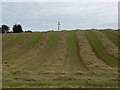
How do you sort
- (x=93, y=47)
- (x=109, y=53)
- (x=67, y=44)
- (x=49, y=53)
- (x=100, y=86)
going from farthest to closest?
(x=67, y=44) → (x=93, y=47) → (x=49, y=53) → (x=109, y=53) → (x=100, y=86)

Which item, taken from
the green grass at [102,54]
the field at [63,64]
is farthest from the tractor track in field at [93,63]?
the green grass at [102,54]

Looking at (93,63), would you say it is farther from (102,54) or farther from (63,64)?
(102,54)

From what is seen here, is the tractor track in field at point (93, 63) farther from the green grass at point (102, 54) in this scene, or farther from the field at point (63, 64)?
the green grass at point (102, 54)

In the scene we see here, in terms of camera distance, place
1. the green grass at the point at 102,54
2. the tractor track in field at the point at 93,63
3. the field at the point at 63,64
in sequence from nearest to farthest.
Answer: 1. the field at the point at 63,64
2. the tractor track in field at the point at 93,63
3. the green grass at the point at 102,54

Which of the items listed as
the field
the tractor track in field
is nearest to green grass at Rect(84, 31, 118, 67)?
the field

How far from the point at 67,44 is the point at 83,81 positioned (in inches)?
792

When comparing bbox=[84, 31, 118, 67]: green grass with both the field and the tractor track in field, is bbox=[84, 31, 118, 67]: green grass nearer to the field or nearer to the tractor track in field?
the field

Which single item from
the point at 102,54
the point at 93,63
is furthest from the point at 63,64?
the point at 102,54

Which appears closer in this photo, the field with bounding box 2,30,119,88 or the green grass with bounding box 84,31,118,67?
the field with bounding box 2,30,119,88

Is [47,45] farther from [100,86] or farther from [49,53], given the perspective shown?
[100,86]

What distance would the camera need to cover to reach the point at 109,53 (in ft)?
82.9

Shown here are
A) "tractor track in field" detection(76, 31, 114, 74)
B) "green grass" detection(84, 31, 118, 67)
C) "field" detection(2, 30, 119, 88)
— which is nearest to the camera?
"field" detection(2, 30, 119, 88)

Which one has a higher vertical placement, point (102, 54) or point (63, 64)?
point (102, 54)

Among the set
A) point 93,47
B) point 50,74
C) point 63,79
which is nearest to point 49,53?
point 93,47
